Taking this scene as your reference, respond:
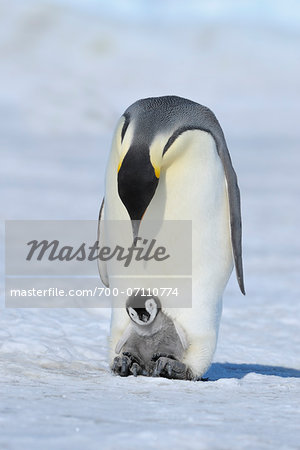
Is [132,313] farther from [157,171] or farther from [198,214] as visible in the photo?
[157,171]

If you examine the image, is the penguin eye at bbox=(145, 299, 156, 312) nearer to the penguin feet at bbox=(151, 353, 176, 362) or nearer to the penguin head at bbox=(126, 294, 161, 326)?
the penguin head at bbox=(126, 294, 161, 326)

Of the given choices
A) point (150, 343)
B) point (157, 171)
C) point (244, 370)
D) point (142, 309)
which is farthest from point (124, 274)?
point (244, 370)

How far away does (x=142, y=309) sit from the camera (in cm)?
325

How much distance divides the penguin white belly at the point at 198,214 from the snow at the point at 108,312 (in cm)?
22

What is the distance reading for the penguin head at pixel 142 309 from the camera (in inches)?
127

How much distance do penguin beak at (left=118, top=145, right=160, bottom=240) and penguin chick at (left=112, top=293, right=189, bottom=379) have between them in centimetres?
40

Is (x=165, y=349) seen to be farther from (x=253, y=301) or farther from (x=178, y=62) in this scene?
(x=178, y=62)

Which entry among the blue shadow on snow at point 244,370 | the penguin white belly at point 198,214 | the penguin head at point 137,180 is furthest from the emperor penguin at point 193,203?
the blue shadow on snow at point 244,370

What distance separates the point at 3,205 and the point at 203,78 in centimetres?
2647

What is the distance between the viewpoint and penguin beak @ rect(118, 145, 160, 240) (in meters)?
2.96

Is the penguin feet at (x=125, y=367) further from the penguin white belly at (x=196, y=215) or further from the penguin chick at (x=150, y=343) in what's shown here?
the penguin white belly at (x=196, y=215)

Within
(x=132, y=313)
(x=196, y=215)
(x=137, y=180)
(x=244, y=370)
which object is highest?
(x=137, y=180)

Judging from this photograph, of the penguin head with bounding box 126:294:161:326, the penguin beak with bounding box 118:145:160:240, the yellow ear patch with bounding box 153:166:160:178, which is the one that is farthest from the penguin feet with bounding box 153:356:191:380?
the yellow ear patch with bounding box 153:166:160:178

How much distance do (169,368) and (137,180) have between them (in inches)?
29.9
